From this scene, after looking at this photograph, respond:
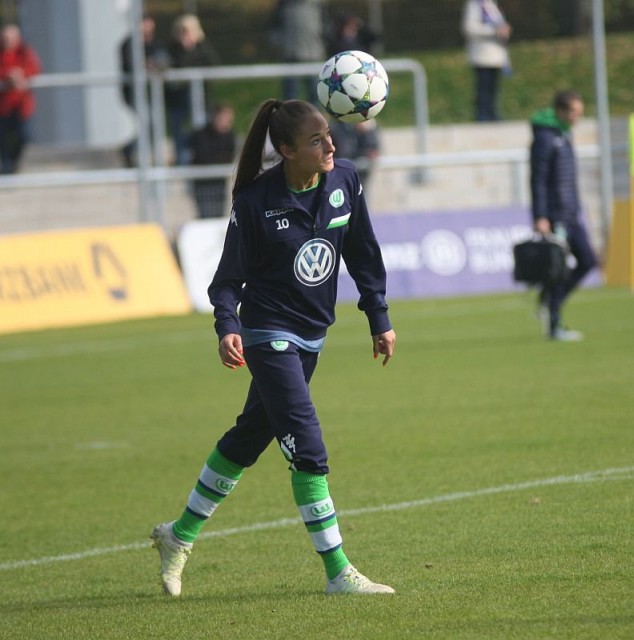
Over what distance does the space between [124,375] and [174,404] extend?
1.99 m

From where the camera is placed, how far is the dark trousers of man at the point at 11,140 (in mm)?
21844

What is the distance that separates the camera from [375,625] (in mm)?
5445

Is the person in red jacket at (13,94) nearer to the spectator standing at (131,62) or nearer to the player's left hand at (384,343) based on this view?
the spectator standing at (131,62)

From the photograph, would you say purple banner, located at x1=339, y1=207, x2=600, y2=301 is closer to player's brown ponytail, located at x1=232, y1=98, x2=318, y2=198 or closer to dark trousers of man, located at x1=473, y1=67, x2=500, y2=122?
dark trousers of man, located at x1=473, y1=67, x2=500, y2=122

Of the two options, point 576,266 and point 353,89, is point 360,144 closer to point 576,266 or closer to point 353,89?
point 576,266

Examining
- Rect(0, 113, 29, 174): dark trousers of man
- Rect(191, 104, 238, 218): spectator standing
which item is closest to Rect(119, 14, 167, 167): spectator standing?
Rect(191, 104, 238, 218): spectator standing

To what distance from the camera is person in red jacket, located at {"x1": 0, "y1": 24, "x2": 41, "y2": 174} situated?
70.4 feet

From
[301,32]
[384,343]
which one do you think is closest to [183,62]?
[301,32]

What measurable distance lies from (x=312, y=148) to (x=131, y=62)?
15.7 metres

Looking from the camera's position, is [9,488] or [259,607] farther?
[9,488]

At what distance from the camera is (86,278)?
61.1 feet

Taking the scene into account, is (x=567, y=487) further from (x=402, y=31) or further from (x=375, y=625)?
(x=402, y=31)

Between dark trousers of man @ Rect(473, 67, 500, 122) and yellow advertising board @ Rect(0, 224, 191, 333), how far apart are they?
7571mm

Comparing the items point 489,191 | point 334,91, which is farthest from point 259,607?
point 489,191
